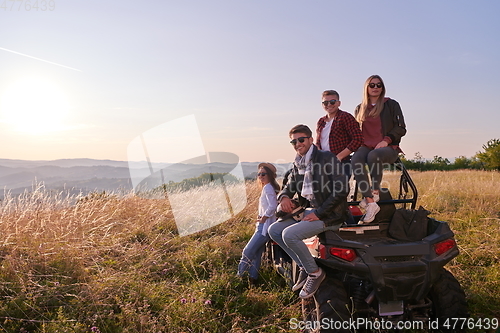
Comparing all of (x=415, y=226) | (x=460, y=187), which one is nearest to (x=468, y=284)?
(x=415, y=226)

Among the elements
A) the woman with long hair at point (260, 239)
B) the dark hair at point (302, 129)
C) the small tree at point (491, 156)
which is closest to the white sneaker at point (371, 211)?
the dark hair at point (302, 129)

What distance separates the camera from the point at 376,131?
5.40 meters

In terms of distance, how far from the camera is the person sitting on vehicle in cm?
501

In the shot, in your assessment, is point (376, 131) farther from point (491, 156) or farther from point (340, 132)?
point (491, 156)

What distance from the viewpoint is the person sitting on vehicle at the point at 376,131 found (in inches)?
197

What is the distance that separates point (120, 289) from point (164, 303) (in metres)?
0.71

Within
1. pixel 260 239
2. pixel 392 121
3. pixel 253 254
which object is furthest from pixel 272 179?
pixel 392 121

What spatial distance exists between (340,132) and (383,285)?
7.50ft

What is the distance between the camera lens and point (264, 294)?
521cm

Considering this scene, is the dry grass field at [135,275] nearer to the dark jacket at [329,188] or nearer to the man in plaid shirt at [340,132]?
the dark jacket at [329,188]

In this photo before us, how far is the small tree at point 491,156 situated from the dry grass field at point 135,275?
2605cm

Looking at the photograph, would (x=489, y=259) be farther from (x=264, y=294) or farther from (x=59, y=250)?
(x=59, y=250)

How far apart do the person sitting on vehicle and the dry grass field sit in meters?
1.83

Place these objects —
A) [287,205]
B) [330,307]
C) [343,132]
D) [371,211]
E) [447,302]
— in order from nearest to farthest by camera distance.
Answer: [330,307] < [447,302] < [371,211] < [287,205] < [343,132]
